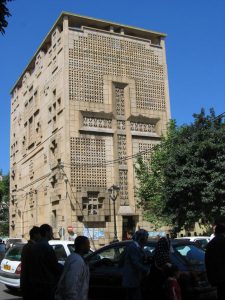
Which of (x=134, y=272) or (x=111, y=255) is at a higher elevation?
(x=111, y=255)

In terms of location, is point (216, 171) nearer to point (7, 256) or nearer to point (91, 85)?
point (7, 256)

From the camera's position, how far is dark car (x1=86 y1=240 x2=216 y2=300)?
26.7 ft

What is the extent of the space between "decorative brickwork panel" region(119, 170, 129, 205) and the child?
3263 cm

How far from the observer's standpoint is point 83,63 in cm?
4128

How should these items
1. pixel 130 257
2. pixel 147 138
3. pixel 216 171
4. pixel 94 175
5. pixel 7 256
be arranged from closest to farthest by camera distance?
pixel 130 257 < pixel 7 256 < pixel 216 171 < pixel 94 175 < pixel 147 138

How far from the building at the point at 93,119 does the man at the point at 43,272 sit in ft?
97.5

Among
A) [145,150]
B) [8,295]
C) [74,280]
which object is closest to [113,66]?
[145,150]

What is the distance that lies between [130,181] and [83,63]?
1233cm

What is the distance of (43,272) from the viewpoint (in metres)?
5.74

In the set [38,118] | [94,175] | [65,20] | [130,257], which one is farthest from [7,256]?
[38,118]

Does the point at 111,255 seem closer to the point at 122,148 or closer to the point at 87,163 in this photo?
the point at 87,163

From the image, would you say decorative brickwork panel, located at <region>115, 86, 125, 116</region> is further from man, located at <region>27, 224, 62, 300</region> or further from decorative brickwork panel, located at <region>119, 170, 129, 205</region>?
man, located at <region>27, 224, 62, 300</region>

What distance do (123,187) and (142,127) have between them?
22.5 ft

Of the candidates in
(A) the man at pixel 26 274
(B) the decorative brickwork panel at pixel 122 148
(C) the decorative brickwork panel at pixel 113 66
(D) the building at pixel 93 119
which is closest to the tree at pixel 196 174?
(D) the building at pixel 93 119
